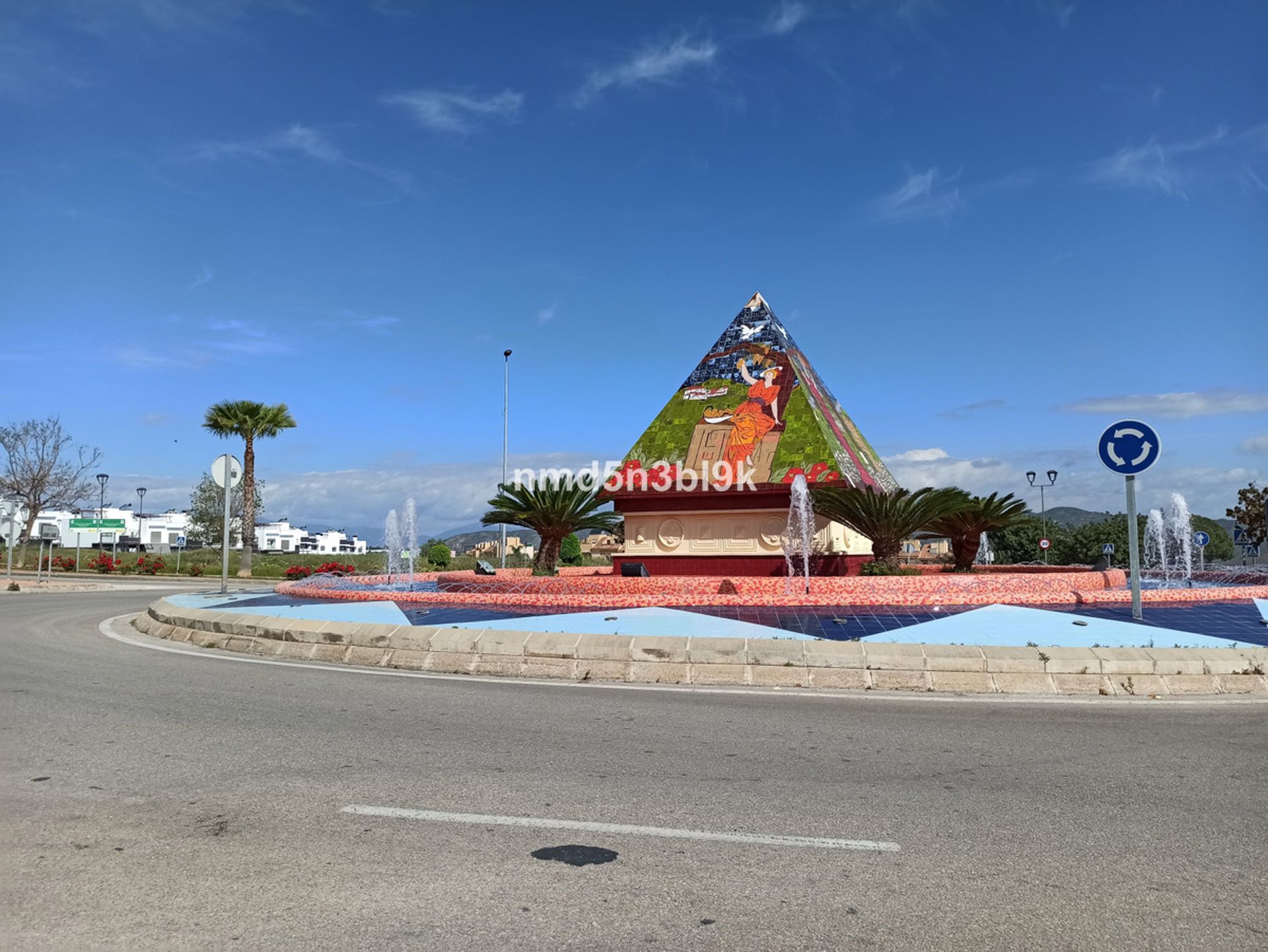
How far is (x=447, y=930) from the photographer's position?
3428 millimetres

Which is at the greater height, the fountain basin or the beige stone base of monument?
the beige stone base of monument

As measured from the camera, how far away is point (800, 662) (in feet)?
31.8

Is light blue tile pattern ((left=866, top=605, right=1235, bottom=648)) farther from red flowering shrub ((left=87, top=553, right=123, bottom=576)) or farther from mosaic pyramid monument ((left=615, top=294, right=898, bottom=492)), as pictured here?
red flowering shrub ((left=87, top=553, right=123, bottom=576))

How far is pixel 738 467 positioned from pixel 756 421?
4.65ft

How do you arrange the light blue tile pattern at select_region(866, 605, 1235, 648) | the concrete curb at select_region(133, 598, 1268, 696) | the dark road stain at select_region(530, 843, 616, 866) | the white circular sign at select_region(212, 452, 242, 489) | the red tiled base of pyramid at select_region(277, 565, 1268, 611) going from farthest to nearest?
the white circular sign at select_region(212, 452, 242, 489), the red tiled base of pyramid at select_region(277, 565, 1268, 611), the light blue tile pattern at select_region(866, 605, 1235, 648), the concrete curb at select_region(133, 598, 1268, 696), the dark road stain at select_region(530, 843, 616, 866)

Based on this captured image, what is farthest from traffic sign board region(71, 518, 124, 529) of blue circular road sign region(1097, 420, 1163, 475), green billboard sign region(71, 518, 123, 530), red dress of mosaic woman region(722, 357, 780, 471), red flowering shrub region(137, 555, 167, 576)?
blue circular road sign region(1097, 420, 1163, 475)

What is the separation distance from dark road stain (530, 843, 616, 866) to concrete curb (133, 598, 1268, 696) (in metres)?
5.45

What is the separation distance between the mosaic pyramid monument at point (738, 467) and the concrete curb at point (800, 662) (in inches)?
469

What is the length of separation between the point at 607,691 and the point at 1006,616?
6871 millimetres

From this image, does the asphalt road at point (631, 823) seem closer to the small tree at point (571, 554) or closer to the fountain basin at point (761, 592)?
the fountain basin at point (761, 592)

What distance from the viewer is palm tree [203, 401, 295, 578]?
44.3 metres

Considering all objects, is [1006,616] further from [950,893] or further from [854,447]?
[854,447]

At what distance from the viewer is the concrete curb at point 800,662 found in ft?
29.8

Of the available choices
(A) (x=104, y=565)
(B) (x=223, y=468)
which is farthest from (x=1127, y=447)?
(A) (x=104, y=565)
